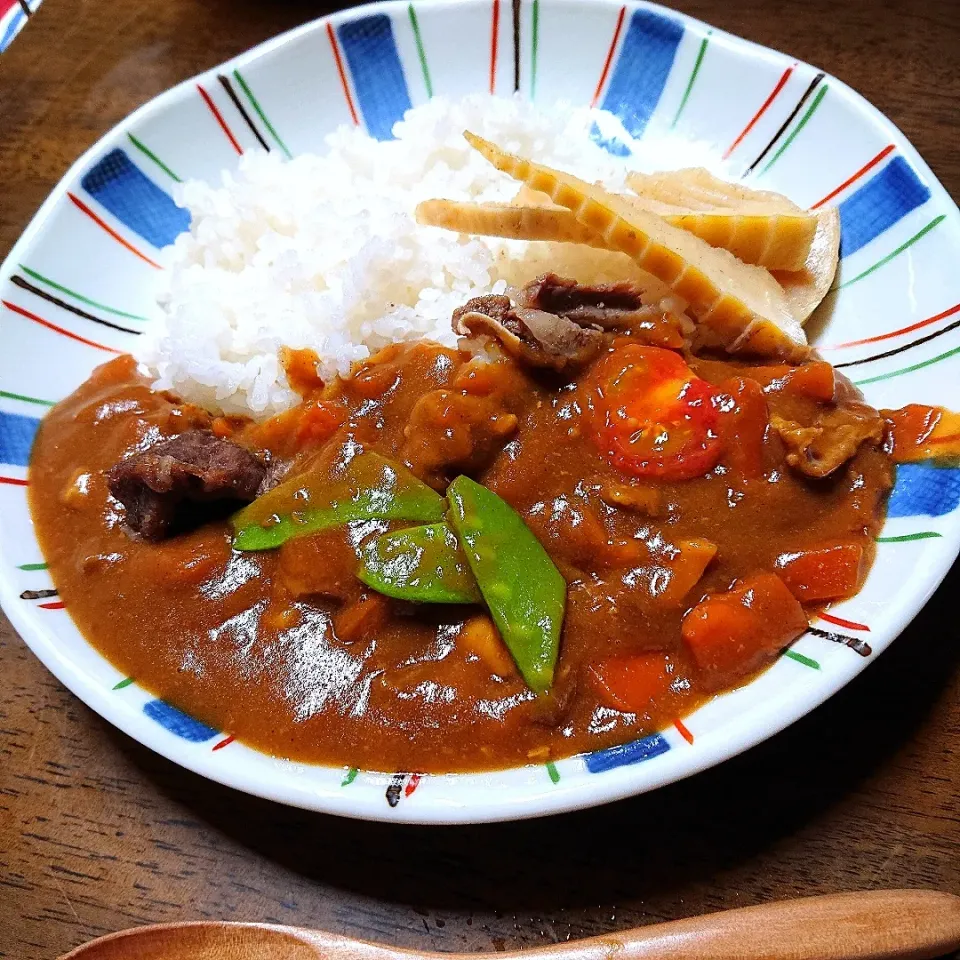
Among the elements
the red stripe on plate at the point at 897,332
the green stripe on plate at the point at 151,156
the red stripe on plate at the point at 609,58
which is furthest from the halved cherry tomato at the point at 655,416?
the green stripe on plate at the point at 151,156

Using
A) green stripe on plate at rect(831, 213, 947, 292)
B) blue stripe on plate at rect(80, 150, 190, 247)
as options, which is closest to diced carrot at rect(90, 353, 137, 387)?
blue stripe on plate at rect(80, 150, 190, 247)

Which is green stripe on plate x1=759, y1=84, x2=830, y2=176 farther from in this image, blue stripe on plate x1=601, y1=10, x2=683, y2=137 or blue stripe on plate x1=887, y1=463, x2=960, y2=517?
blue stripe on plate x1=887, y1=463, x2=960, y2=517

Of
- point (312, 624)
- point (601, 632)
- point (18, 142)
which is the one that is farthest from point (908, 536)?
point (18, 142)

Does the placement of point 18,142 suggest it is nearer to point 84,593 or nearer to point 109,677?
point 84,593

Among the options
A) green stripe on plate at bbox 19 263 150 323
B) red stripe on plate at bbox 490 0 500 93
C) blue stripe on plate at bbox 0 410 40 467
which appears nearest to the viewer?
blue stripe on plate at bbox 0 410 40 467

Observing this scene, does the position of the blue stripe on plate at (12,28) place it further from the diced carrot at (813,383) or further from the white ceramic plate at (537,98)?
the diced carrot at (813,383)

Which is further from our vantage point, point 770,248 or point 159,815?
point 770,248

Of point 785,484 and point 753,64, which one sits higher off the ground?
point 753,64
